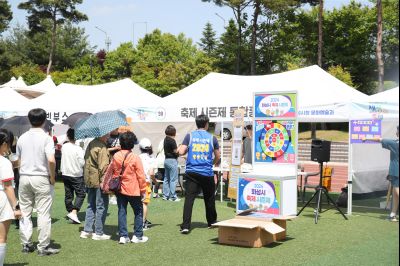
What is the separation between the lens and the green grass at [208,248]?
625cm

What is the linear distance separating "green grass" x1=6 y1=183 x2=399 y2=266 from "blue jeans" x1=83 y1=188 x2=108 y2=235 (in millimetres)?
217

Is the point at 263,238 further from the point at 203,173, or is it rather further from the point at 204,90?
the point at 204,90

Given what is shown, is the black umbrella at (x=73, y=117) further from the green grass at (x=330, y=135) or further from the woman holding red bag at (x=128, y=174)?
the green grass at (x=330, y=135)

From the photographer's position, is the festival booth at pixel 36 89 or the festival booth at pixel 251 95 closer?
the festival booth at pixel 251 95

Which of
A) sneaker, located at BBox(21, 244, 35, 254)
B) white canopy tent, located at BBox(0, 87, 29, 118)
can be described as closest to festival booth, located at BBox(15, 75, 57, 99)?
white canopy tent, located at BBox(0, 87, 29, 118)

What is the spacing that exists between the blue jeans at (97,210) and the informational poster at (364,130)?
4.90 metres

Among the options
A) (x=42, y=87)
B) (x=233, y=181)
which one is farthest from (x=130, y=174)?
(x=42, y=87)

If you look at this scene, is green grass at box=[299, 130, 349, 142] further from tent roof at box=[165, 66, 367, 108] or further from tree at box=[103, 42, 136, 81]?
tree at box=[103, 42, 136, 81]

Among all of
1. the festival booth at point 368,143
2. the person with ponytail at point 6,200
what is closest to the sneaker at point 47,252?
the person with ponytail at point 6,200

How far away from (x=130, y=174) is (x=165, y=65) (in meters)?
43.7

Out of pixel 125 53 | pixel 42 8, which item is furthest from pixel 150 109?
pixel 125 53

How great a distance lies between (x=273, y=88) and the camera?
501 inches

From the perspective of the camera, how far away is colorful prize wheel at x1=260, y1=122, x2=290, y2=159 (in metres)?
8.19

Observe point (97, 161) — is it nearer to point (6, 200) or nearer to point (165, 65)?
point (6, 200)
